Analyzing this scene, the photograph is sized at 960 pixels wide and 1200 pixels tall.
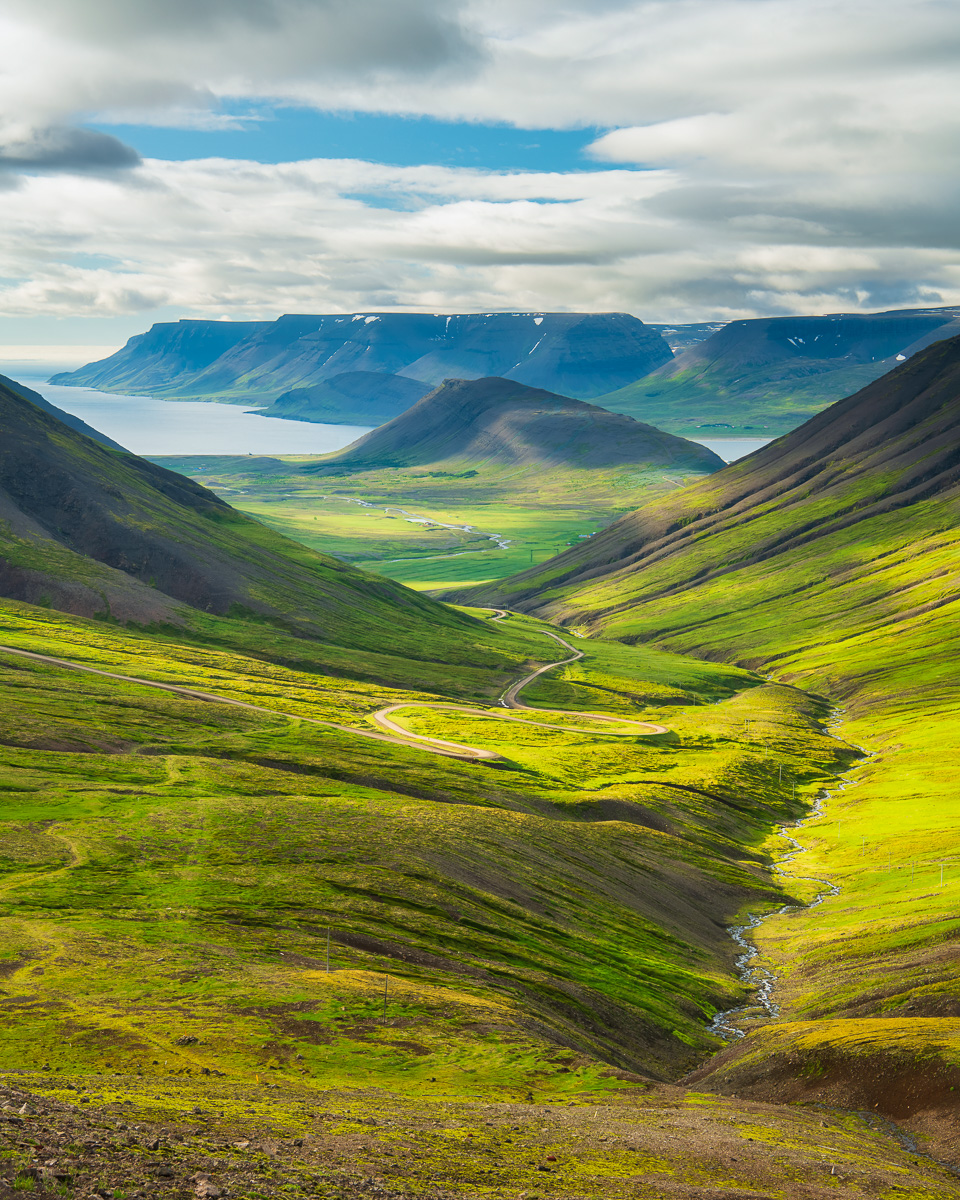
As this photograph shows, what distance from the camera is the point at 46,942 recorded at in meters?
68.8

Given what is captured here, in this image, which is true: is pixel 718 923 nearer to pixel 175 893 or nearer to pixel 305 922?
pixel 305 922

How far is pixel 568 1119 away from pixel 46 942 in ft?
130

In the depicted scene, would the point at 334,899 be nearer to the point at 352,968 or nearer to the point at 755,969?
the point at 352,968

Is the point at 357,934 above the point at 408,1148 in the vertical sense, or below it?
below

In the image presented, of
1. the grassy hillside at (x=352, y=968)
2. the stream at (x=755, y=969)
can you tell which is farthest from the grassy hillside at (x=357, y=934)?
the stream at (x=755, y=969)

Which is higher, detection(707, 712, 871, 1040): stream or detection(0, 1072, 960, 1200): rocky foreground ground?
detection(0, 1072, 960, 1200): rocky foreground ground

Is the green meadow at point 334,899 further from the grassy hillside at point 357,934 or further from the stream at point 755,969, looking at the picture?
the stream at point 755,969

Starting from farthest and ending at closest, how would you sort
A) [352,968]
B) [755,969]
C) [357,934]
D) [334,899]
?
[755,969], [334,899], [357,934], [352,968]

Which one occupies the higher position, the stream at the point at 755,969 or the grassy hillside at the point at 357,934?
the grassy hillside at the point at 357,934

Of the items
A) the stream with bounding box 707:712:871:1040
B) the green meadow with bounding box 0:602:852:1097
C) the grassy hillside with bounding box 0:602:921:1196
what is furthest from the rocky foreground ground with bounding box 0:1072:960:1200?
the stream with bounding box 707:712:871:1040

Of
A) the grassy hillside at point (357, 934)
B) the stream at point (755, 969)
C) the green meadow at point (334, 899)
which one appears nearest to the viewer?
the grassy hillside at point (357, 934)

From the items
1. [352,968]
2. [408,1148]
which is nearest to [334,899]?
[352,968]

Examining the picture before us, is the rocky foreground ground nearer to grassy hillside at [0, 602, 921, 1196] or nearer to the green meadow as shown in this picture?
grassy hillside at [0, 602, 921, 1196]

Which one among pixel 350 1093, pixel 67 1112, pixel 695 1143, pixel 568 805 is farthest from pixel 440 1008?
pixel 568 805
